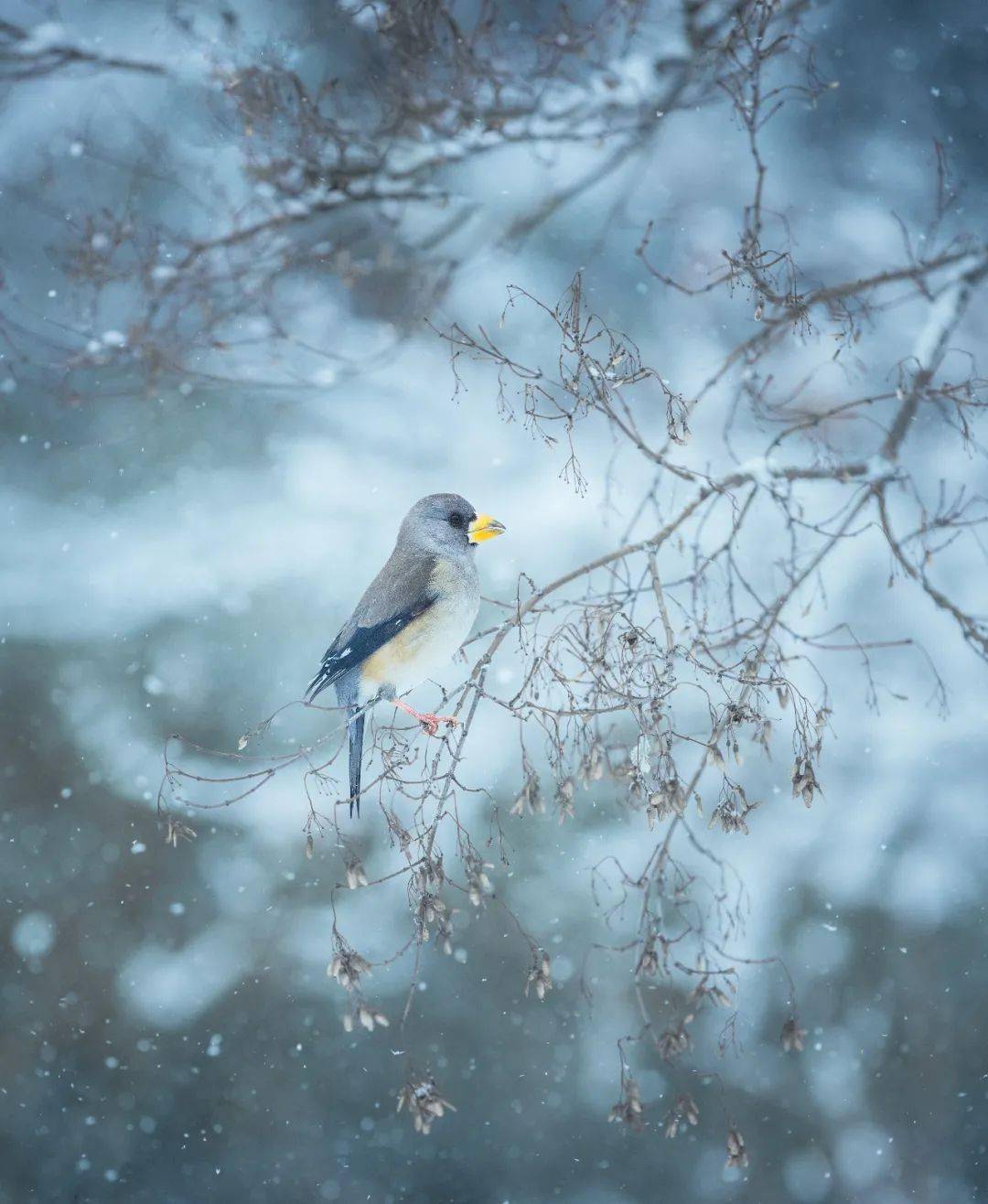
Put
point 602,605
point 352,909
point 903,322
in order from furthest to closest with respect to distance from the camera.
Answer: point 352,909, point 903,322, point 602,605

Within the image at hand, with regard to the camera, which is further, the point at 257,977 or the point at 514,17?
the point at 257,977

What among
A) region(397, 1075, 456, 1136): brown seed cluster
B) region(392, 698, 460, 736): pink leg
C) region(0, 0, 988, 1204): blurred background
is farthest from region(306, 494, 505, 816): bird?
region(0, 0, 988, 1204): blurred background

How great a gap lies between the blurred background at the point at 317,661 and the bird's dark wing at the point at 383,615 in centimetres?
73

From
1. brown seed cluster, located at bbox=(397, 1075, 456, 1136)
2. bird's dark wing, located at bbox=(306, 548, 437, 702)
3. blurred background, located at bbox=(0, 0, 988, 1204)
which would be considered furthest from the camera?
blurred background, located at bbox=(0, 0, 988, 1204)

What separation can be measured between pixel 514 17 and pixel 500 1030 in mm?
3415

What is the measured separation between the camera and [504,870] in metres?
3.63

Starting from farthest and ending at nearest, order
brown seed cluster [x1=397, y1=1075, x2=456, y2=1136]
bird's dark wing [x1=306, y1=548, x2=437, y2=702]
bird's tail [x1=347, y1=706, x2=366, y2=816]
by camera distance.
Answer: bird's dark wing [x1=306, y1=548, x2=437, y2=702] → bird's tail [x1=347, y1=706, x2=366, y2=816] → brown seed cluster [x1=397, y1=1075, x2=456, y2=1136]

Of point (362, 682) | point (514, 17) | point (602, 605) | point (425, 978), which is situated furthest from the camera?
point (425, 978)

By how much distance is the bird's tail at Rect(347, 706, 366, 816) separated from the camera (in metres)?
1.90

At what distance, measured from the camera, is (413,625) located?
2.01 m

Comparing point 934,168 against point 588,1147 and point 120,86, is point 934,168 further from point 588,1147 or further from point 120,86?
point 588,1147

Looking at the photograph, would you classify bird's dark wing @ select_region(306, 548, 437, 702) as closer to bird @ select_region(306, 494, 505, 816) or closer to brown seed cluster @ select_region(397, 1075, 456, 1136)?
bird @ select_region(306, 494, 505, 816)

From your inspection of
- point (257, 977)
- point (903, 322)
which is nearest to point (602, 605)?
point (903, 322)

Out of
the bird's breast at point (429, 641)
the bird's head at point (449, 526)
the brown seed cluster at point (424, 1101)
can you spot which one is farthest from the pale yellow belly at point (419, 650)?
the brown seed cluster at point (424, 1101)
